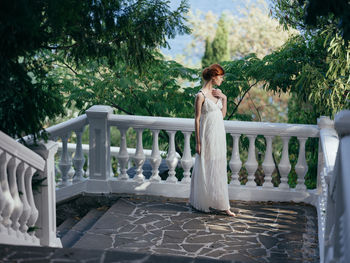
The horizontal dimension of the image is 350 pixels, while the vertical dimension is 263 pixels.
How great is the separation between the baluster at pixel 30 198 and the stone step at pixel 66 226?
1827 mm

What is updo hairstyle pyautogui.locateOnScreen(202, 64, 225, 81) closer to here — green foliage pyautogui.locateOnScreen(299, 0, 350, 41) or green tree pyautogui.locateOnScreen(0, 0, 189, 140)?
green tree pyautogui.locateOnScreen(0, 0, 189, 140)

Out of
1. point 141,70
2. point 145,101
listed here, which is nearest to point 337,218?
point 141,70

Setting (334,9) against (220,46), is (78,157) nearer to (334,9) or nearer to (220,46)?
(334,9)

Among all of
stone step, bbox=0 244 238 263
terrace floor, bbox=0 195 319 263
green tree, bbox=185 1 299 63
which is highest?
green tree, bbox=185 1 299 63

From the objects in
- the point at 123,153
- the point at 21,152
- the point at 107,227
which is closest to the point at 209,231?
the point at 107,227

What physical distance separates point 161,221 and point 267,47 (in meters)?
17.7

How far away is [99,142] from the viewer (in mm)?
7266

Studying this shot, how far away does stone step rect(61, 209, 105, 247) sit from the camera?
607 centimetres

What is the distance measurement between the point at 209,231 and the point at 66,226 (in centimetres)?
191

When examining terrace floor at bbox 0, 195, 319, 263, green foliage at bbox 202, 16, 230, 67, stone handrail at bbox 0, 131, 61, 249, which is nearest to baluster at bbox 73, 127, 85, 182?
terrace floor at bbox 0, 195, 319, 263

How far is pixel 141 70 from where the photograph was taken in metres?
5.50

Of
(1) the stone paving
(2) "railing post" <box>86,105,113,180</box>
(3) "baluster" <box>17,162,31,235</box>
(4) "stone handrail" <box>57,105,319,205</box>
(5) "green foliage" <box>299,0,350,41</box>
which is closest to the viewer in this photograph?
(5) "green foliage" <box>299,0,350,41</box>

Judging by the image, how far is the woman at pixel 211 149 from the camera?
643 centimetres

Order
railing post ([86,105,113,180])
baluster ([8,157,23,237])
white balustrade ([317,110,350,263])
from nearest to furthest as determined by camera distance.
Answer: white balustrade ([317,110,350,263]), baluster ([8,157,23,237]), railing post ([86,105,113,180])
